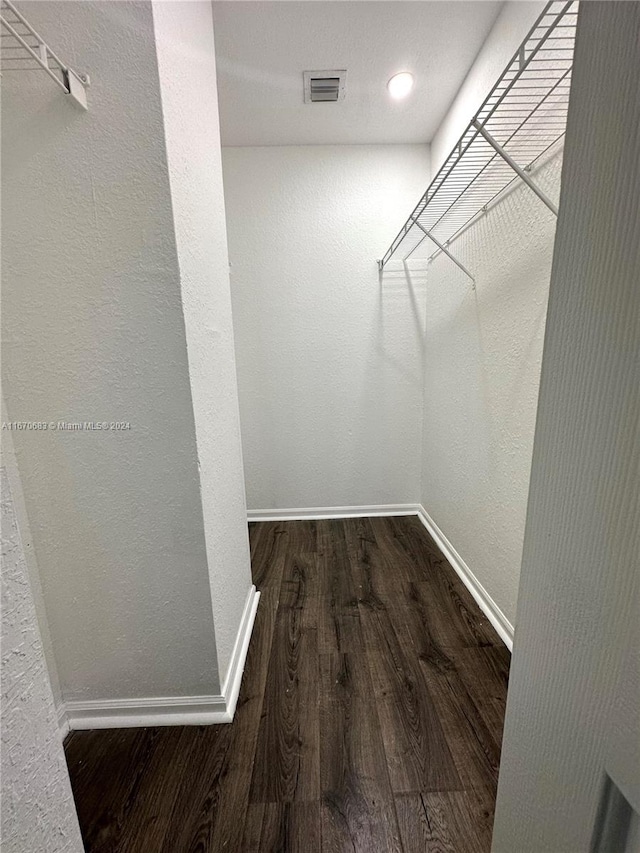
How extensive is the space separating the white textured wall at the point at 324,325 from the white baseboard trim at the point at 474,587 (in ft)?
1.40

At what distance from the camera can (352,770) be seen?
100 cm

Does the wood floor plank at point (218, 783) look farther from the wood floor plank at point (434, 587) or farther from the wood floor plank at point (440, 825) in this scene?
the wood floor plank at point (434, 587)

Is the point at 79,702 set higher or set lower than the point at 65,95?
lower

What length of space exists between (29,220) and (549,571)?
1.29 m

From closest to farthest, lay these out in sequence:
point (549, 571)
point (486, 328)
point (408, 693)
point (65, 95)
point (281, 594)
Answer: point (549, 571), point (65, 95), point (408, 693), point (486, 328), point (281, 594)

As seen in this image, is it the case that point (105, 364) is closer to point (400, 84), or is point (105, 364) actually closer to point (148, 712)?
point (148, 712)

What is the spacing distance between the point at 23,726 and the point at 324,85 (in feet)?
7.73

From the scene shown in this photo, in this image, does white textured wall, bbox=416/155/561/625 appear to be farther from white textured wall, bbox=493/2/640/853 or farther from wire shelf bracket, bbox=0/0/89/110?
wire shelf bracket, bbox=0/0/89/110


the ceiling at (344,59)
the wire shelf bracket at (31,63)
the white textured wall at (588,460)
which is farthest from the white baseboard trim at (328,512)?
the ceiling at (344,59)

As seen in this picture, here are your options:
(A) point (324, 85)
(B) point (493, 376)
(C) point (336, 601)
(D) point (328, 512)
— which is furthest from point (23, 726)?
(A) point (324, 85)

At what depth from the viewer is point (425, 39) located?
144cm

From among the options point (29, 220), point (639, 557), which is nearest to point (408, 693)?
point (639, 557)

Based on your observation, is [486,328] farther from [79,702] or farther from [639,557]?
[79,702]

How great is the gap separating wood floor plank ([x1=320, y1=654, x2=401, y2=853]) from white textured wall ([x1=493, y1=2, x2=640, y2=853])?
607 millimetres
